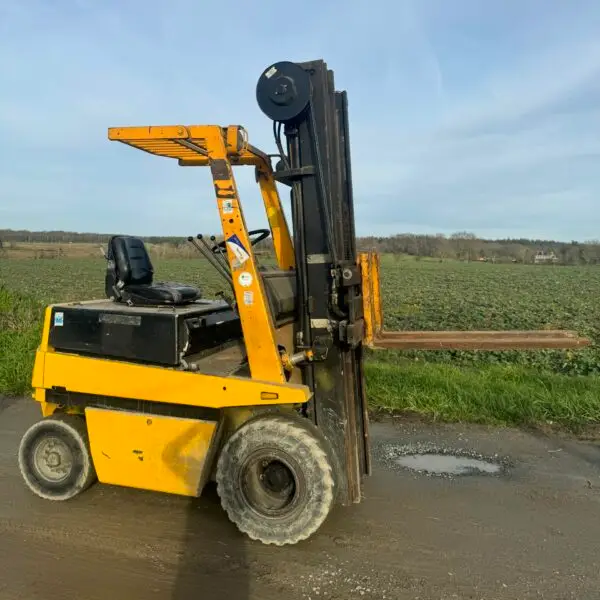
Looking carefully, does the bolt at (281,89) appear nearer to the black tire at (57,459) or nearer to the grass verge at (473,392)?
the black tire at (57,459)

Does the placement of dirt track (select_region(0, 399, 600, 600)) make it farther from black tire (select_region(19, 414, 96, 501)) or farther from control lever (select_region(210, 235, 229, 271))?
control lever (select_region(210, 235, 229, 271))

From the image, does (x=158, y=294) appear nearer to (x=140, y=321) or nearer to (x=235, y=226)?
(x=140, y=321)

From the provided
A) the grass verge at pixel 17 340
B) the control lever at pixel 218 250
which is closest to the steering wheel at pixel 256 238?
the control lever at pixel 218 250

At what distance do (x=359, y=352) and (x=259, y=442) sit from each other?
1.24 metres

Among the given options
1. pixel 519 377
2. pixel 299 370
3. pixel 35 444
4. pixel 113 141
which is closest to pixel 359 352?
pixel 299 370

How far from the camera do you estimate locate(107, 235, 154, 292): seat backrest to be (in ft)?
16.7

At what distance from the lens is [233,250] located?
4094 mm

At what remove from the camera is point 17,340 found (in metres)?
9.65

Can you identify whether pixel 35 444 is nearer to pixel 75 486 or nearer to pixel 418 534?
pixel 75 486

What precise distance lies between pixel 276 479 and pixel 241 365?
93 centimetres

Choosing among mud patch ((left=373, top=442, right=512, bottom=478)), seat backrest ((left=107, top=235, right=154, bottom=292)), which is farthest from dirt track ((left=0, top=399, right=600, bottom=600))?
seat backrest ((left=107, top=235, right=154, bottom=292))

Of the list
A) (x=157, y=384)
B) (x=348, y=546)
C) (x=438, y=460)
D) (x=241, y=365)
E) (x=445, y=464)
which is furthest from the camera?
(x=438, y=460)

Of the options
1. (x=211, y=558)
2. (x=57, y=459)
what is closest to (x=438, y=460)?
(x=211, y=558)

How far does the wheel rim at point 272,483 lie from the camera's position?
4.02 meters
